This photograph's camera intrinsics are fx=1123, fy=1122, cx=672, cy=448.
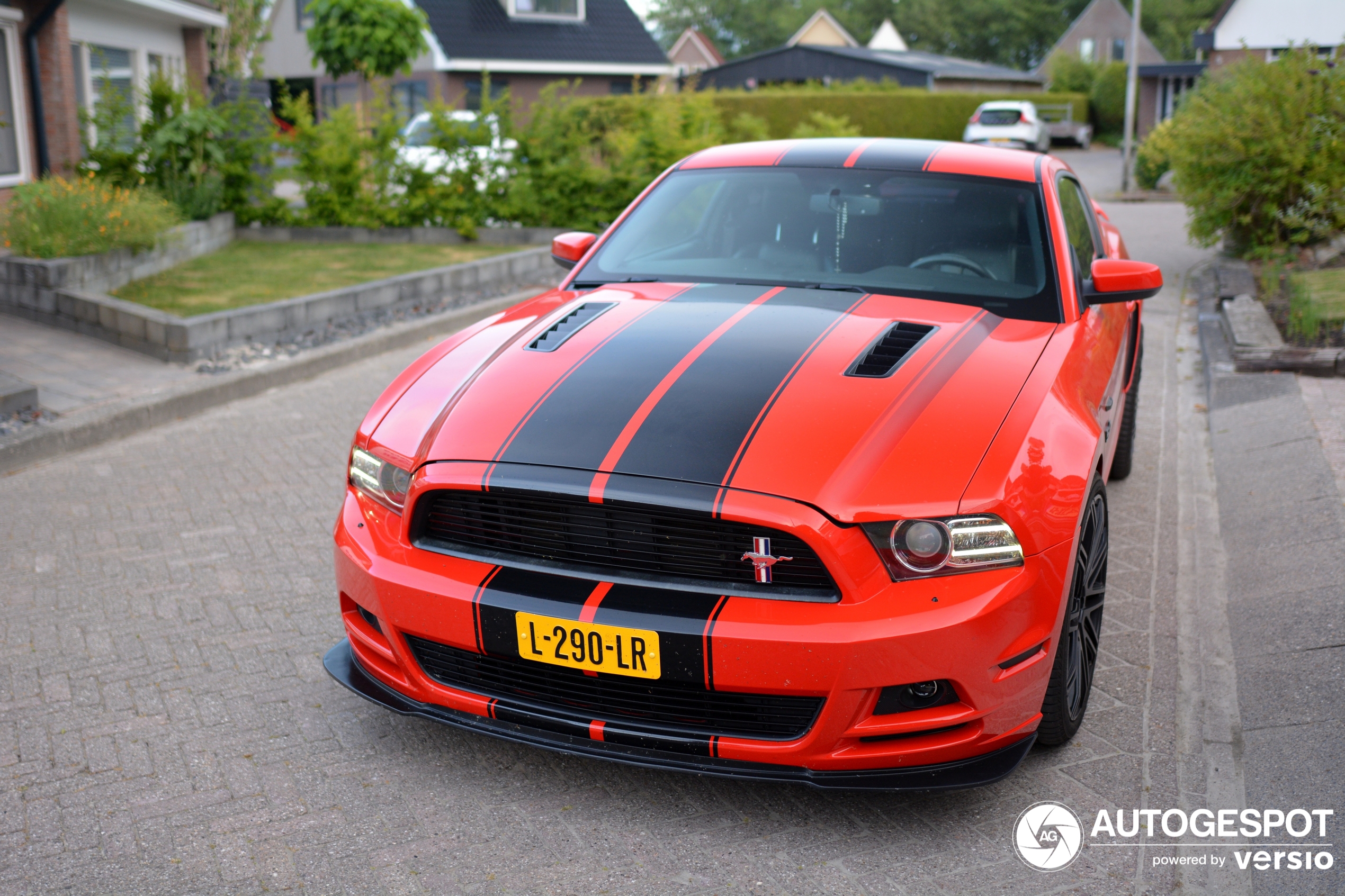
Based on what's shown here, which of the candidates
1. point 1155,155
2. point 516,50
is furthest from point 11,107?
point 516,50

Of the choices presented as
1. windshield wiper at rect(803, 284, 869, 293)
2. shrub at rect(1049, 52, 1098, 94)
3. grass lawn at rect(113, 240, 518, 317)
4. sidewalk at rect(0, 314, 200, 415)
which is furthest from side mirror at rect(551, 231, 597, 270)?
shrub at rect(1049, 52, 1098, 94)

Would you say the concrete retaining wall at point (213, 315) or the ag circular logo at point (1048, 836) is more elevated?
the concrete retaining wall at point (213, 315)

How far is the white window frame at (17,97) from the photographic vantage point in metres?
12.5

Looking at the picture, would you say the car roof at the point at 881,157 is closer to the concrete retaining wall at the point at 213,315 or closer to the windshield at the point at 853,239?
the windshield at the point at 853,239

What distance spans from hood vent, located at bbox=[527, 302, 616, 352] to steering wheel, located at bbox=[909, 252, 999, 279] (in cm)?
111

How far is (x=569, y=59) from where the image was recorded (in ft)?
112

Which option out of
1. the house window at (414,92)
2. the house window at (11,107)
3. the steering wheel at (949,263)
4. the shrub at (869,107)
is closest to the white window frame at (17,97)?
A: the house window at (11,107)

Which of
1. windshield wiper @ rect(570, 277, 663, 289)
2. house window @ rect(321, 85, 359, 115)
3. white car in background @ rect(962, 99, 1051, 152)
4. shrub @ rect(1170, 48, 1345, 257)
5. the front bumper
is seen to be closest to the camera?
the front bumper

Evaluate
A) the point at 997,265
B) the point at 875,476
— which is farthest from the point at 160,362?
Answer: the point at 875,476

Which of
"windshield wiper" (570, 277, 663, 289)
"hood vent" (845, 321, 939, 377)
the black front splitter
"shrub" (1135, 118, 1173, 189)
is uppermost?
"shrub" (1135, 118, 1173, 189)

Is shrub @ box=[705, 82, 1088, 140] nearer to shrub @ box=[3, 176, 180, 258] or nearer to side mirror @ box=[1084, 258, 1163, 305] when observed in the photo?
shrub @ box=[3, 176, 180, 258]

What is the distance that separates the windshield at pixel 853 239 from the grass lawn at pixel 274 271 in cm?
557

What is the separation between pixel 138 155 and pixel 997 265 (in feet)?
35.8

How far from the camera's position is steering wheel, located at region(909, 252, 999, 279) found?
3.94 m
